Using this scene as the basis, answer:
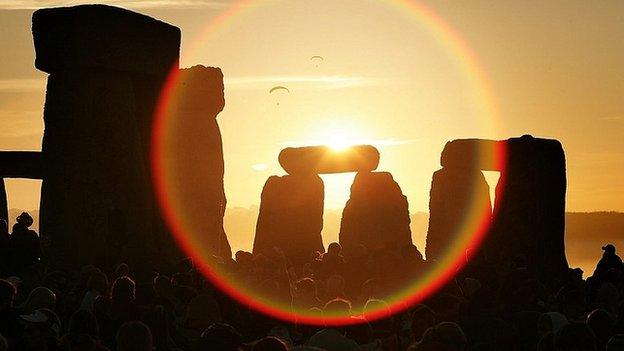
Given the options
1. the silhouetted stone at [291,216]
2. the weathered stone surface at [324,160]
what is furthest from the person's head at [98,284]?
the weathered stone surface at [324,160]

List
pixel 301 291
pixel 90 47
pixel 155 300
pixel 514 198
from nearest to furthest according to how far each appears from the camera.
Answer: pixel 155 300 → pixel 301 291 → pixel 90 47 → pixel 514 198

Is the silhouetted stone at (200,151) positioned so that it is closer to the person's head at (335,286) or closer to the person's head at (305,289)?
the person's head at (335,286)

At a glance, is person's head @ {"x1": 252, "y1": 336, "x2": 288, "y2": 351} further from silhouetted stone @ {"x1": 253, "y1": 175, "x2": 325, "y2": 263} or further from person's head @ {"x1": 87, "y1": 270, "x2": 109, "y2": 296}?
silhouetted stone @ {"x1": 253, "y1": 175, "x2": 325, "y2": 263}

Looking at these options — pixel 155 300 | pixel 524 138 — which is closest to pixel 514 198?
pixel 524 138

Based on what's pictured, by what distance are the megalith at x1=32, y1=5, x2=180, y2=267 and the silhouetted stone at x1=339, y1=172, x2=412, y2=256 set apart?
10776 millimetres

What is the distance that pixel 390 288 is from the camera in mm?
9742

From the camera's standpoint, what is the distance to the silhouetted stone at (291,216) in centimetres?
2459

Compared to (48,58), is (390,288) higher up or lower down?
lower down

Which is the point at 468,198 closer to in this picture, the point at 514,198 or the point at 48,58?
the point at 514,198

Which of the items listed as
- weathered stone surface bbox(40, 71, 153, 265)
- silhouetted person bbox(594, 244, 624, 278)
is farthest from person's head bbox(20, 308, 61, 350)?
weathered stone surface bbox(40, 71, 153, 265)

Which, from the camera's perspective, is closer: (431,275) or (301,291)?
(301,291)

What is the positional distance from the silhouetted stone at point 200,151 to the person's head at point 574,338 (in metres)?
12.9

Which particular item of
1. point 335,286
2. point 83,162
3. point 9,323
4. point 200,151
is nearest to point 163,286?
point 9,323

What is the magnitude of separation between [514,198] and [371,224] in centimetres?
855
